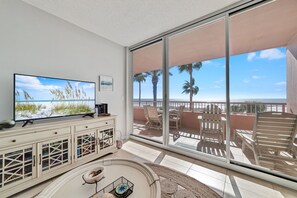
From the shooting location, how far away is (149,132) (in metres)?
3.75

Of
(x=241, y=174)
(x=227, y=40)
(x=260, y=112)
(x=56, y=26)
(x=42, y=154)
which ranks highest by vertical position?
(x=56, y=26)

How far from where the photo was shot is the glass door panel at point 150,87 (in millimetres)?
3205

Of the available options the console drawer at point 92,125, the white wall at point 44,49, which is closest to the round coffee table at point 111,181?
the console drawer at point 92,125

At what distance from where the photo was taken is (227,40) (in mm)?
2123

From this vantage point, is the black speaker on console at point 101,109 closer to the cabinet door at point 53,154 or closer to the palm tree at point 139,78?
the cabinet door at point 53,154

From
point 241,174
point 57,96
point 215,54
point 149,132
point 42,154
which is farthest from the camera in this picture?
point 149,132

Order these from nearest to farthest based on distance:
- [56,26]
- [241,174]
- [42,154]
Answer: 1. [42,154]
2. [241,174]
3. [56,26]

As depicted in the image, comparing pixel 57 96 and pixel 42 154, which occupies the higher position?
→ pixel 57 96

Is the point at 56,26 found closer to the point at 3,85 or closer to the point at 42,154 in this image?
the point at 3,85

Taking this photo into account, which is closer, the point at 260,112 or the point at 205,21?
the point at 260,112

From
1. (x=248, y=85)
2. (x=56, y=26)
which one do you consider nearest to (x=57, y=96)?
(x=56, y=26)

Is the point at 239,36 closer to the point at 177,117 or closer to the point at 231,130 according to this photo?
the point at 231,130

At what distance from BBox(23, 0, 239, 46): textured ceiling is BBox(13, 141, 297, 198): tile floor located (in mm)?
2616

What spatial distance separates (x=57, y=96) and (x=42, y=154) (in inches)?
34.3
